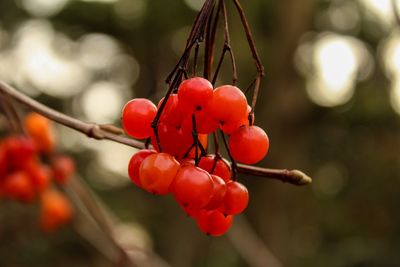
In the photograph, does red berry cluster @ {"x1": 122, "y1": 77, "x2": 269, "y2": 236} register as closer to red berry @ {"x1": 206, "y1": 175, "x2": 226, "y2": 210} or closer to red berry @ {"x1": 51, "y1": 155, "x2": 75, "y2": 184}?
red berry @ {"x1": 206, "y1": 175, "x2": 226, "y2": 210}

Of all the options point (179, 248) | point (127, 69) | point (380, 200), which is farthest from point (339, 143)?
point (127, 69)

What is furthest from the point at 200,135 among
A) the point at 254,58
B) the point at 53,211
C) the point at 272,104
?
the point at 272,104

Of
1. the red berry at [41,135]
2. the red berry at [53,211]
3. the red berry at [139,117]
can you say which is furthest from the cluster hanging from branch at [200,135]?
the red berry at [53,211]

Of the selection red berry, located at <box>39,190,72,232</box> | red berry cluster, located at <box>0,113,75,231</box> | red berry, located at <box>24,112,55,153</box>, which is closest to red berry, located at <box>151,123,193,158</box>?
red berry cluster, located at <box>0,113,75,231</box>

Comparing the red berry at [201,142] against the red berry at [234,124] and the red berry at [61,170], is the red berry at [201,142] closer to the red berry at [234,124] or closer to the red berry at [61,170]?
the red berry at [234,124]

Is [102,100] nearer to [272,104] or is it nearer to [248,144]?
[272,104]
